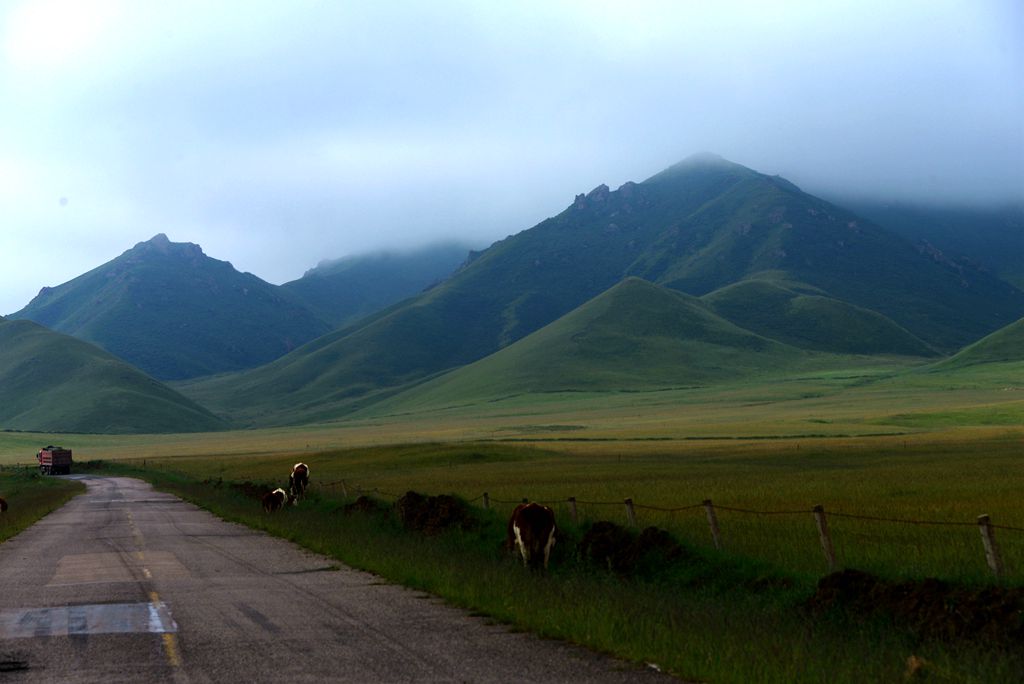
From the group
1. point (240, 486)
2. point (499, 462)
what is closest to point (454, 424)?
point (499, 462)

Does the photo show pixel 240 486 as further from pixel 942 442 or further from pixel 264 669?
pixel 942 442

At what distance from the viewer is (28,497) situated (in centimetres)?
6238

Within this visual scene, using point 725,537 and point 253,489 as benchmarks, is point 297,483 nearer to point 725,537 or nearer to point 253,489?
point 253,489

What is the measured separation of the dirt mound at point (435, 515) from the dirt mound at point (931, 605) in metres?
13.2

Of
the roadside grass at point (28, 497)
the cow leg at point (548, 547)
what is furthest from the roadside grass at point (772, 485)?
the roadside grass at point (28, 497)

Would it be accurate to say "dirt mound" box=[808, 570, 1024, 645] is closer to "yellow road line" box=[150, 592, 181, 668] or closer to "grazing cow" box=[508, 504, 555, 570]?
"grazing cow" box=[508, 504, 555, 570]

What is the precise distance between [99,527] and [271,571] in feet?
57.7

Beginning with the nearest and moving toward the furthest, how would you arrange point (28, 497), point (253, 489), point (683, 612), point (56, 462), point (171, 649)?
1. point (171, 649)
2. point (683, 612)
3. point (253, 489)
4. point (28, 497)
5. point (56, 462)

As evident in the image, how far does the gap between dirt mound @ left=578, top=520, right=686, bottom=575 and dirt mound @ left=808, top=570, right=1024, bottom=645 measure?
499cm

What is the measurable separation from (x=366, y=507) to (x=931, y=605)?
75.8ft

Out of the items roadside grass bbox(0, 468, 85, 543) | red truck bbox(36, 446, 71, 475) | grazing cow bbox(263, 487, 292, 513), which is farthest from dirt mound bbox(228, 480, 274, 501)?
red truck bbox(36, 446, 71, 475)

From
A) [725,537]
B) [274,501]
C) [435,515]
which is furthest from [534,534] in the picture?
[274,501]

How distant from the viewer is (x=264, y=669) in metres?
12.7

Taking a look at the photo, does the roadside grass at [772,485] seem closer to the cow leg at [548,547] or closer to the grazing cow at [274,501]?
the grazing cow at [274,501]
